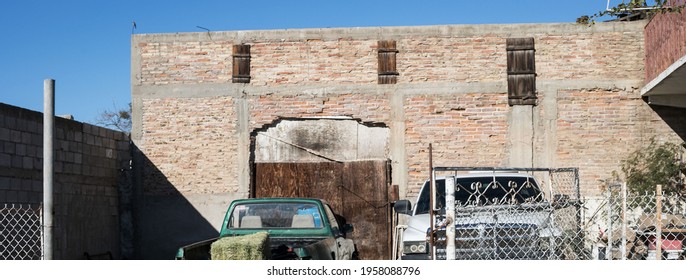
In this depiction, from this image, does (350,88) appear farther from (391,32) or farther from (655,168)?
(655,168)

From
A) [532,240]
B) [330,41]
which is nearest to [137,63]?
[330,41]

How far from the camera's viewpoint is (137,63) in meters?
19.0

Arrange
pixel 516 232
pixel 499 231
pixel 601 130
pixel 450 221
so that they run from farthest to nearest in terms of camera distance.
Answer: pixel 601 130 < pixel 499 231 < pixel 516 232 < pixel 450 221

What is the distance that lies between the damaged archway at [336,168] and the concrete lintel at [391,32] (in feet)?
5.70

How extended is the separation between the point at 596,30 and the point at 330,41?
5.32 m

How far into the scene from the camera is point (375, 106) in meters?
18.7

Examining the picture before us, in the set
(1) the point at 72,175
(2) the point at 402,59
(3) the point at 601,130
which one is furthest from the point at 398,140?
(1) the point at 72,175

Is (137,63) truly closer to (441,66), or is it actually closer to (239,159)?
(239,159)

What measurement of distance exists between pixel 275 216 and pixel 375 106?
22.2 feet

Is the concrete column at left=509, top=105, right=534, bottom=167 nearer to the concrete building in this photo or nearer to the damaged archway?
the concrete building

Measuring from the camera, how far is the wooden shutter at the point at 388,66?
61.1ft

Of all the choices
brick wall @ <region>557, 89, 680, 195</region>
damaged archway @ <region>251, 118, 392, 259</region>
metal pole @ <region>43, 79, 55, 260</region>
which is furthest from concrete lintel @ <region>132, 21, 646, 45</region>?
metal pole @ <region>43, 79, 55, 260</region>

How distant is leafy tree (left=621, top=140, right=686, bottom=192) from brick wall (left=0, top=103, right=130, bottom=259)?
10118 millimetres

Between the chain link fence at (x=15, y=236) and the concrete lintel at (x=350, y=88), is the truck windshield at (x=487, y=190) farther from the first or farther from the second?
the chain link fence at (x=15, y=236)
